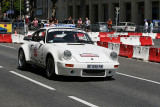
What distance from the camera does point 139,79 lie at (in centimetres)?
1205

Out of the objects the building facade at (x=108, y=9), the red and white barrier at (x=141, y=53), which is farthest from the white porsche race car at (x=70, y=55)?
the building facade at (x=108, y=9)

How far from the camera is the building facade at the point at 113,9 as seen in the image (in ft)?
190

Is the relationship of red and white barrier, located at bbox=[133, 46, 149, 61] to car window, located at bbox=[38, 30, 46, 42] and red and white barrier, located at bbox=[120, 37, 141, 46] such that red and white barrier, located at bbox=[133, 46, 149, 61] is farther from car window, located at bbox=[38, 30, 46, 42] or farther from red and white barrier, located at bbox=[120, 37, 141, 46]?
red and white barrier, located at bbox=[120, 37, 141, 46]

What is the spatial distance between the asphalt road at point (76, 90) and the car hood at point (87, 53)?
61cm

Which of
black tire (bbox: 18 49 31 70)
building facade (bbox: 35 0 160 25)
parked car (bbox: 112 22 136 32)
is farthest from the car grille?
building facade (bbox: 35 0 160 25)

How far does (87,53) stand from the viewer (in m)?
10.9

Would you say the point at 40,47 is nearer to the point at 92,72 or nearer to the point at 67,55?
the point at 67,55

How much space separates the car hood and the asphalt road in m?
Result: 0.61

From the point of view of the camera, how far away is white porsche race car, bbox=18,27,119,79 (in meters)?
10.7

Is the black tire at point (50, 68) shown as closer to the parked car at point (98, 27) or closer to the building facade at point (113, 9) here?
the parked car at point (98, 27)

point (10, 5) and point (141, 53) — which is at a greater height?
point (10, 5)

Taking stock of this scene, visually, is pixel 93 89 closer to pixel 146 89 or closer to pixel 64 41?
pixel 146 89

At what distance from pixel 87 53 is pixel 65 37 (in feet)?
4.54

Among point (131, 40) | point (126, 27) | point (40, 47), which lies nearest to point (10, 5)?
point (126, 27)
